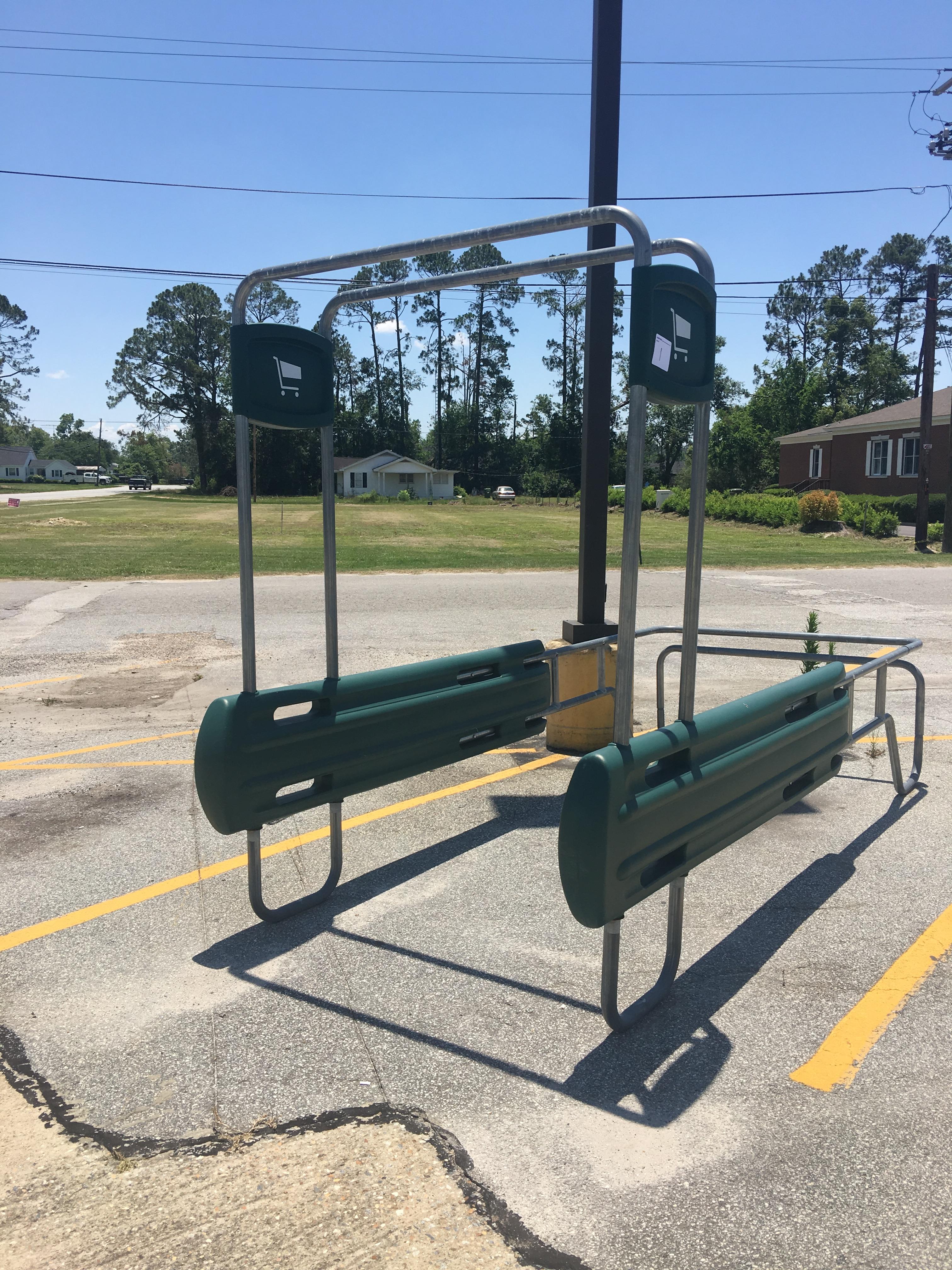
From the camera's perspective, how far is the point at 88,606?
556 inches

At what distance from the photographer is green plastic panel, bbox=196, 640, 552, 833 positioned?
12.3 feet

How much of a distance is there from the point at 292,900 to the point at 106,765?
260cm

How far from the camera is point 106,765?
6238 mm

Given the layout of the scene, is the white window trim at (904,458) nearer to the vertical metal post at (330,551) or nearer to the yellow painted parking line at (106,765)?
the yellow painted parking line at (106,765)

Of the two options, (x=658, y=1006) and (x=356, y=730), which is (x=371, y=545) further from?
(x=658, y=1006)

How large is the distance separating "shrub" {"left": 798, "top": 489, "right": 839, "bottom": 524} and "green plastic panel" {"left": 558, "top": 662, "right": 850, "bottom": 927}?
30578mm

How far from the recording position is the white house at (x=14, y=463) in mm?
122812

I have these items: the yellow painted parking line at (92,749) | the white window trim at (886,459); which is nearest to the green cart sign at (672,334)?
the yellow painted parking line at (92,749)

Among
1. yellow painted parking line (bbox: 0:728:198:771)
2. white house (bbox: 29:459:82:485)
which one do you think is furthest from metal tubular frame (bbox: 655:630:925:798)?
white house (bbox: 29:459:82:485)

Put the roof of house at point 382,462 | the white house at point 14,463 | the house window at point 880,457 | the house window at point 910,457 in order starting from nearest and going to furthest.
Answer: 1. the house window at point 910,457
2. the house window at point 880,457
3. the roof of house at point 382,462
4. the white house at point 14,463

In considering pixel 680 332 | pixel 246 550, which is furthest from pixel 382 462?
pixel 680 332

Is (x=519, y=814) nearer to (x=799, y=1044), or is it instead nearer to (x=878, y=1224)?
(x=799, y=1044)

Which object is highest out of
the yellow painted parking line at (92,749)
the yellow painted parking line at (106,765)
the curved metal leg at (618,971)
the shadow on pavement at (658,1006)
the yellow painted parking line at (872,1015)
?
the curved metal leg at (618,971)

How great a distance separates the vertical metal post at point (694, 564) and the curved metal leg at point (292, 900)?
1.68 metres
